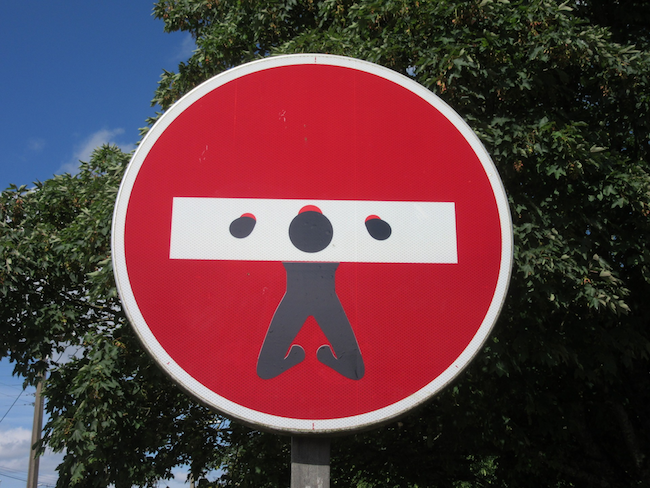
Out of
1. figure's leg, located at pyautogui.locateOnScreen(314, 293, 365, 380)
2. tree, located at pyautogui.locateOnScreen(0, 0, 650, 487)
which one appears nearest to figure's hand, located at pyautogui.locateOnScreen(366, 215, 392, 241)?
figure's leg, located at pyautogui.locateOnScreen(314, 293, 365, 380)

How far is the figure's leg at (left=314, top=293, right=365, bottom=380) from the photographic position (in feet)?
7.34

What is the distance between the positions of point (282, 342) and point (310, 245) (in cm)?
41

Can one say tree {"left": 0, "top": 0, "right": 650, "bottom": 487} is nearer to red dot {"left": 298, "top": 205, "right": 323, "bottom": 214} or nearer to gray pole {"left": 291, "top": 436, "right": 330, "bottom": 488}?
gray pole {"left": 291, "top": 436, "right": 330, "bottom": 488}

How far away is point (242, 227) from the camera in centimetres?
242

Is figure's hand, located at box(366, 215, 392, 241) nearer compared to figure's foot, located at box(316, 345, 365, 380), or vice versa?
figure's foot, located at box(316, 345, 365, 380)

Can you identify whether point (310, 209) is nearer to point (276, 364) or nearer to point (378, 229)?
point (378, 229)

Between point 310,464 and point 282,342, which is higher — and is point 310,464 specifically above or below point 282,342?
below

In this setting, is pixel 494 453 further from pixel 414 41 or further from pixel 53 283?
pixel 53 283

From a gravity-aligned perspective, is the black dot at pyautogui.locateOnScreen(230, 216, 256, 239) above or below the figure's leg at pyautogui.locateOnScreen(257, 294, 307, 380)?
above

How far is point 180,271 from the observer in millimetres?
2361

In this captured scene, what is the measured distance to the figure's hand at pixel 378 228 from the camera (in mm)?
2447

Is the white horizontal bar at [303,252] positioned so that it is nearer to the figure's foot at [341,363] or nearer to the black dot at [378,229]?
the black dot at [378,229]

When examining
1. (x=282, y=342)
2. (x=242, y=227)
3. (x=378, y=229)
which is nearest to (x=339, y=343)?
(x=282, y=342)

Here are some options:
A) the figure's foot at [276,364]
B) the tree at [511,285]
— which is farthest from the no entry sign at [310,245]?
the tree at [511,285]
